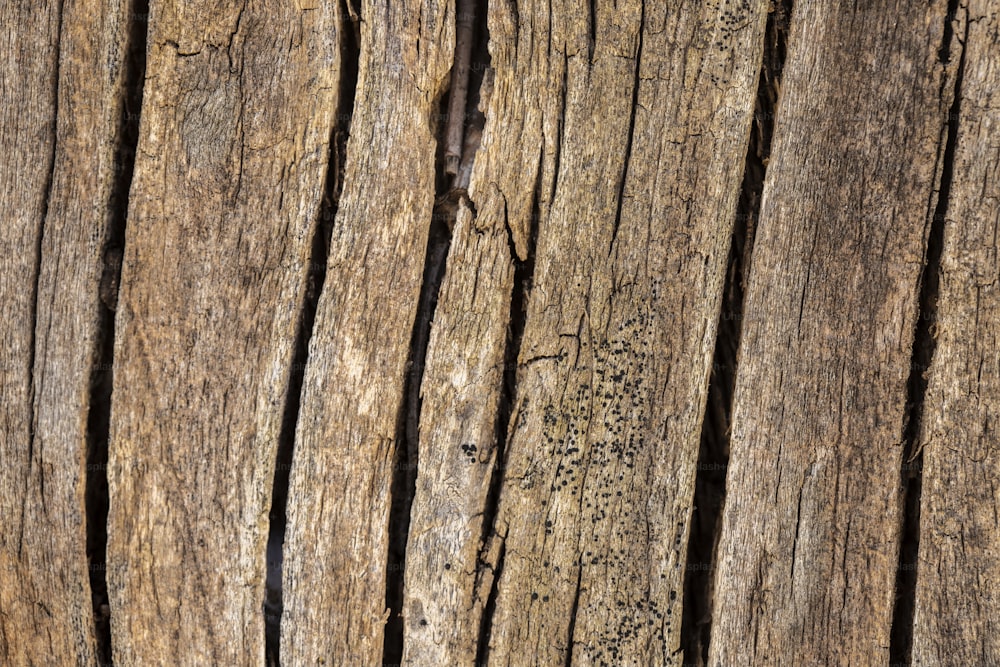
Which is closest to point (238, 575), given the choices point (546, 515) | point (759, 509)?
point (546, 515)

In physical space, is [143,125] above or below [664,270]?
above

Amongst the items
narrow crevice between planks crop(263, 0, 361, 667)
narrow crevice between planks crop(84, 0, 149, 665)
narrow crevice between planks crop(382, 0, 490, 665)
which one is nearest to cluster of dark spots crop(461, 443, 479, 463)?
narrow crevice between planks crop(382, 0, 490, 665)

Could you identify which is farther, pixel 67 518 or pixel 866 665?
pixel 67 518

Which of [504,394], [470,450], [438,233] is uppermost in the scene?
[438,233]

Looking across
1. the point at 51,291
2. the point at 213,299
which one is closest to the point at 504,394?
the point at 213,299

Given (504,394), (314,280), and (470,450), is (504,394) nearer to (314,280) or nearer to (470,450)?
(470,450)

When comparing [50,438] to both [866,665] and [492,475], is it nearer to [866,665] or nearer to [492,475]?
[492,475]

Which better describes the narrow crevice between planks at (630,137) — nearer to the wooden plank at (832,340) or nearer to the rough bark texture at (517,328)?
the rough bark texture at (517,328)
